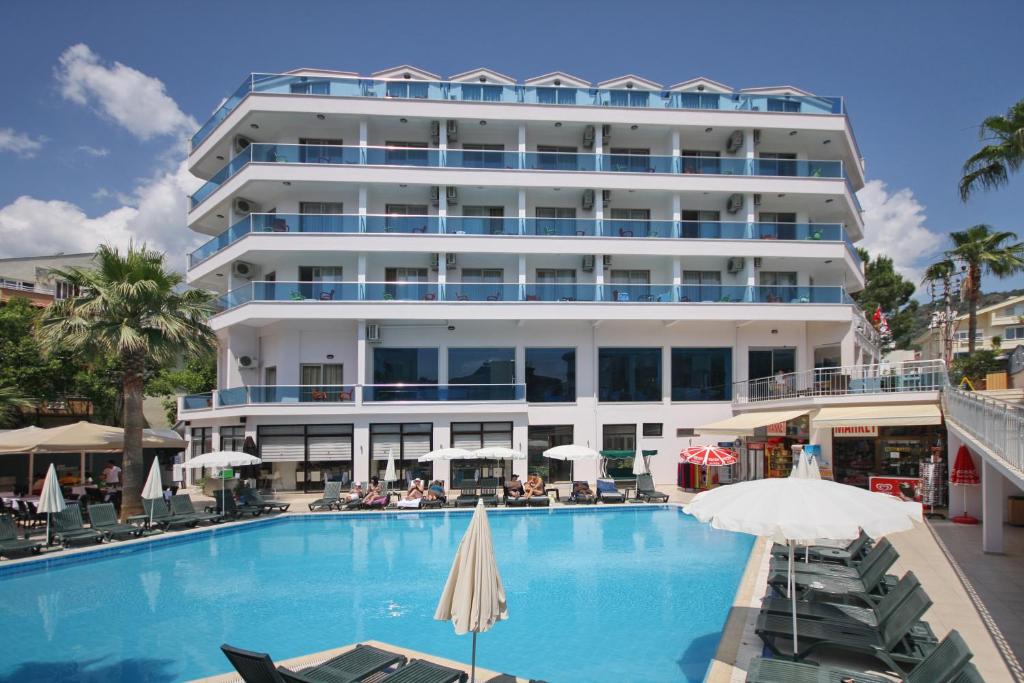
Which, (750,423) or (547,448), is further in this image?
(547,448)

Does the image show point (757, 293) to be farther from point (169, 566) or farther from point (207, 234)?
point (207, 234)

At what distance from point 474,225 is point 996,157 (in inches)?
721

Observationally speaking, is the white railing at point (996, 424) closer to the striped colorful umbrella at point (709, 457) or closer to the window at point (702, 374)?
the striped colorful umbrella at point (709, 457)

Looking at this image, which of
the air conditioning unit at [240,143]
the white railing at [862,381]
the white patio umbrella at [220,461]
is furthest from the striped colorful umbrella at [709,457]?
the air conditioning unit at [240,143]

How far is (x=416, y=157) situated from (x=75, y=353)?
1534 cm

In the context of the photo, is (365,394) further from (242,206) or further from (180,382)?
(180,382)

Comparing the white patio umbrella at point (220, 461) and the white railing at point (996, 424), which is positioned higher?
the white railing at point (996, 424)

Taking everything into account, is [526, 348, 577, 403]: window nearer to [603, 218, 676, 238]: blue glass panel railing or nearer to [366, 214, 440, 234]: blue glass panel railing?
Result: [603, 218, 676, 238]: blue glass panel railing

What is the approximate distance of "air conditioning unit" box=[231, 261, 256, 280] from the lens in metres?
29.5

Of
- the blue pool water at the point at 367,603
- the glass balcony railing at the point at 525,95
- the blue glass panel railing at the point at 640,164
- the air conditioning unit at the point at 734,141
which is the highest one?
the glass balcony railing at the point at 525,95

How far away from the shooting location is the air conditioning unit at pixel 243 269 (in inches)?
1160

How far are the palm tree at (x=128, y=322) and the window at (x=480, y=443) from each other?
37.7ft

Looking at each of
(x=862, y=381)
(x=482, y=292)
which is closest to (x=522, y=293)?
(x=482, y=292)

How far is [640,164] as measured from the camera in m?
29.4
